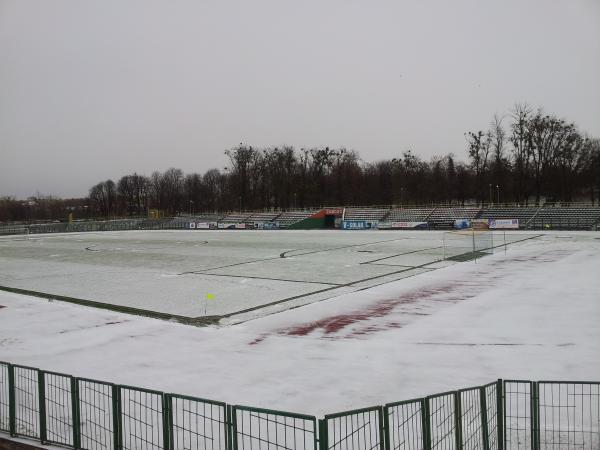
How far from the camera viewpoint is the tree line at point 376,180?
86250 mm

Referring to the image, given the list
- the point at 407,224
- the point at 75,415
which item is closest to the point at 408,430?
the point at 75,415

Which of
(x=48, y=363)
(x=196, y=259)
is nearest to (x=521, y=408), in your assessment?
(x=48, y=363)

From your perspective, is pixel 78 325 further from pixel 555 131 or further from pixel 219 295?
pixel 555 131

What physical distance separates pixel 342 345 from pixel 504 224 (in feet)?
173

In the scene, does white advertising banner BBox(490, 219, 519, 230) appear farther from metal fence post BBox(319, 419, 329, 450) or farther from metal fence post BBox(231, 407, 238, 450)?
metal fence post BBox(319, 419, 329, 450)

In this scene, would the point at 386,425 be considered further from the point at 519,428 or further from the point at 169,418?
the point at 519,428

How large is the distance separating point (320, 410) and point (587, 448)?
4346 millimetres

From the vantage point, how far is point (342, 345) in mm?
14172

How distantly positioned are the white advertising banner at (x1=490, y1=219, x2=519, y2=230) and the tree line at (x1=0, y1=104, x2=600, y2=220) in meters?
27.2

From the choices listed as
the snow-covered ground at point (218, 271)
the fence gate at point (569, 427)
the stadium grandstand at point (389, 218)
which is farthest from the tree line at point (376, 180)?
the fence gate at point (569, 427)

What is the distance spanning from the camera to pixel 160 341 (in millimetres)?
15117

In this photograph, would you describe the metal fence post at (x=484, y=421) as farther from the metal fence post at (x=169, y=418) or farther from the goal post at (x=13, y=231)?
the goal post at (x=13, y=231)

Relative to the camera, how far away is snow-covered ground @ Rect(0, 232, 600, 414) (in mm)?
11000

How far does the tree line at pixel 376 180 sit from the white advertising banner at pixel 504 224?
27.2 m
